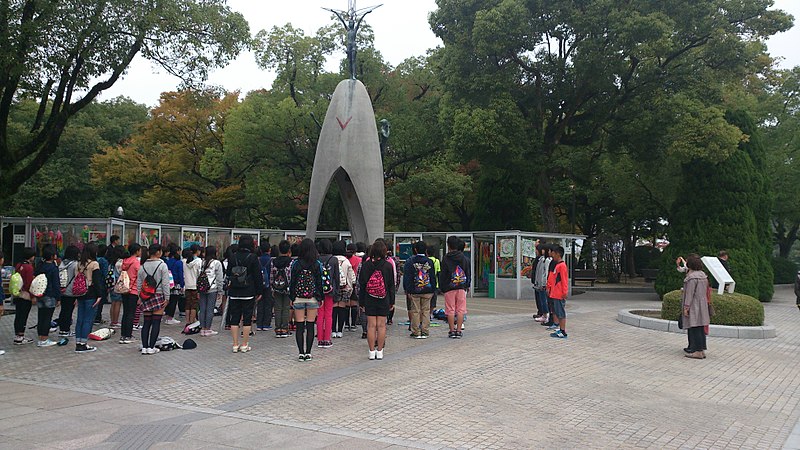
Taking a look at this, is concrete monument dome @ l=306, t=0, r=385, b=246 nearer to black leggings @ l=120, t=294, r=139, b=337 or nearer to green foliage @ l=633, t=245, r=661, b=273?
black leggings @ l=120, t=294, r=139, b=337

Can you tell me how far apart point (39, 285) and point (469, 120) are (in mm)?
13694

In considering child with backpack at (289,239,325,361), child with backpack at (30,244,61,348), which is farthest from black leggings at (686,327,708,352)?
child with backpack at (30,244,61,348)

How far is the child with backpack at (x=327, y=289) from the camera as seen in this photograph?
8.59 metres

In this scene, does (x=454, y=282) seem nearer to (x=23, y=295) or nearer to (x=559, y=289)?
(x=559, y=289)

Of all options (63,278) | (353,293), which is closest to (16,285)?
(63,278)

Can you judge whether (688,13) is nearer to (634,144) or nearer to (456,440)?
(634,144)

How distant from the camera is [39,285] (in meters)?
8.95

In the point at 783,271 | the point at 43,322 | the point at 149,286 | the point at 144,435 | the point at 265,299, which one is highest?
the point at 149,286

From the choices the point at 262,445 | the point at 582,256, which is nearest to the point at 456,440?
the point at 262,445

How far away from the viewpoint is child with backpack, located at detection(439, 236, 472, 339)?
1000 centimetres

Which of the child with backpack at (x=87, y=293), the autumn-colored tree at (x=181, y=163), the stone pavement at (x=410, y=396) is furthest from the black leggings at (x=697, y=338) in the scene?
the autumn-colored tree at (x=181, y=163)

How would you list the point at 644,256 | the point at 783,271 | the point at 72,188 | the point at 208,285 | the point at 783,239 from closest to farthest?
the point at 208,285, the point at 72,188, the point at 783,271, the point at 783,239, the point at 644,256

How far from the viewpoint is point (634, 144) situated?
19.9 meters

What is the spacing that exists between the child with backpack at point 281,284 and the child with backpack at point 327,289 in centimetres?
95
